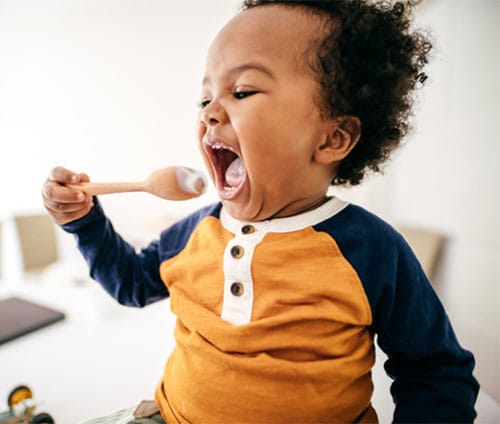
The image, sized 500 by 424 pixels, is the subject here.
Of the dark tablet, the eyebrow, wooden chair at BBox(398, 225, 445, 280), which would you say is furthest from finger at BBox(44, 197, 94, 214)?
wooden chair at BBox(398, 225, 445, 280)

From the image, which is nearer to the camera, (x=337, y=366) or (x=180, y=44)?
(x=337, y=366)

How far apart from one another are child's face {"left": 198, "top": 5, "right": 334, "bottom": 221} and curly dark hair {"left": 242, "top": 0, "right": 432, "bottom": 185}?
0.03 meters

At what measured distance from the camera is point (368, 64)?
0.47 metres

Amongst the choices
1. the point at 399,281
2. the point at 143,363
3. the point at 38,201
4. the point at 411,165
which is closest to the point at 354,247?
the point at 399,281

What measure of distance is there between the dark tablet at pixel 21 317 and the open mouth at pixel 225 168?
595 millimetres

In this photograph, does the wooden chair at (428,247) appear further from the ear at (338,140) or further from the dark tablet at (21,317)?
the dark tablet at (21,317)

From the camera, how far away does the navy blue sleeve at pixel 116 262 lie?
0.54 meters

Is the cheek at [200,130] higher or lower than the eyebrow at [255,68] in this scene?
lower

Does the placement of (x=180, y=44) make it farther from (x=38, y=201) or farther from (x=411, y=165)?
(x=411, y=165)

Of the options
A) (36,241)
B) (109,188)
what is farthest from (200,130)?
(36,241)

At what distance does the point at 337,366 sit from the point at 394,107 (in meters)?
0.39

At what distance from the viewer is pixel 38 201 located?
1.60 meters

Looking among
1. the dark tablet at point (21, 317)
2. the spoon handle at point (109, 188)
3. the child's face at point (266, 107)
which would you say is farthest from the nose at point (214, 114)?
the dark tablet at point (21, 317)

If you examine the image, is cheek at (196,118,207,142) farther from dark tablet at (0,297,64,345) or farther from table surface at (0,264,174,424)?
dark tablet at (0,297,64,345)
